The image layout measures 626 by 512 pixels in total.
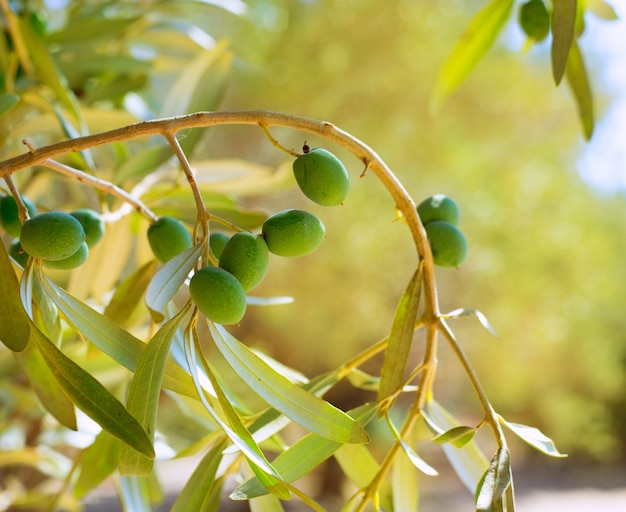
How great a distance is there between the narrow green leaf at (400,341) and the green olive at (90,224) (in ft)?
0.96

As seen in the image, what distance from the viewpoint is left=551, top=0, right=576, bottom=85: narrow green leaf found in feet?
1.85

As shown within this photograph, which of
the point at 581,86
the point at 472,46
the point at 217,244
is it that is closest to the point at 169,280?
the point at 217,244

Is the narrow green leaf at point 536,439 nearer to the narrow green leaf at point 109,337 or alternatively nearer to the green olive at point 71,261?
the narrow green leaf at point 109,337

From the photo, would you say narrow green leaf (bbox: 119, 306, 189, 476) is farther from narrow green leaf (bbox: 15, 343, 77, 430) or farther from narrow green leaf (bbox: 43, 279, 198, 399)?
narrow green leaf (bbox: 15, 343, 77, 430)

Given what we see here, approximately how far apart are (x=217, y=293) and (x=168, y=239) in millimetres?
161

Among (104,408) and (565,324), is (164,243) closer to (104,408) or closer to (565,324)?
(104,408)

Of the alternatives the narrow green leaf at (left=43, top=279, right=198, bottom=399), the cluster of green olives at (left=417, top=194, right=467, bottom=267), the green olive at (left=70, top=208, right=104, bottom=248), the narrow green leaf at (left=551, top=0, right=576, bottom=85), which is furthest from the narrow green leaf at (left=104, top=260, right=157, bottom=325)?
the narrow green leaf at (left=551, top=0, right=576, bottom=85)

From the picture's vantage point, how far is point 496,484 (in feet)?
1.40

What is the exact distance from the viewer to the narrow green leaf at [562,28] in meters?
0.56

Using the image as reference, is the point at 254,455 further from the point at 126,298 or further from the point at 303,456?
the point at 126,298

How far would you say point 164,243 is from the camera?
56cm

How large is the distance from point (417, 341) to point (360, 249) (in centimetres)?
69

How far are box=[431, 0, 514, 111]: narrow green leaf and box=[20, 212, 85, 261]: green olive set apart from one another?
605 mm

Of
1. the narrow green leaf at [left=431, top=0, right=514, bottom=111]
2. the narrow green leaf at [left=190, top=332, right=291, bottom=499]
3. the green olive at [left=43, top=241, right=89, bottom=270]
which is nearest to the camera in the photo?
the narrow green leaf at [left=190, top=332, right=291, bottom=499]
